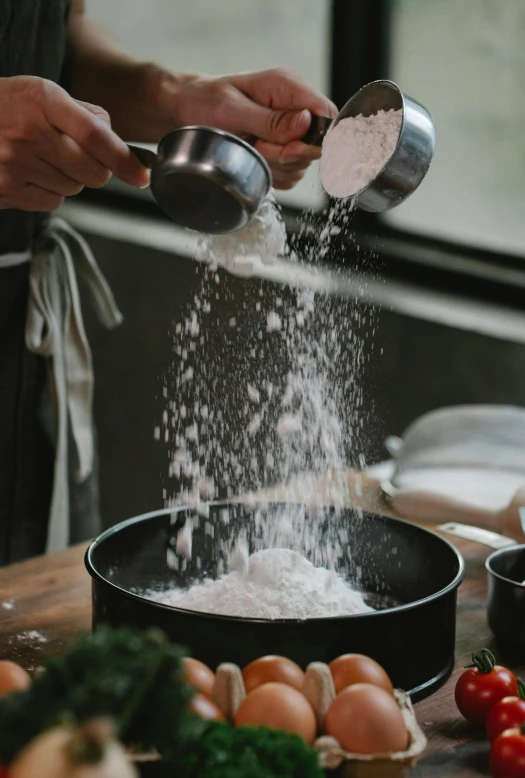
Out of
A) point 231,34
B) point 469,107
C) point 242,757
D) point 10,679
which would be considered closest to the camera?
point 242,757

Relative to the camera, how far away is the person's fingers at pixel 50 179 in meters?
1.21

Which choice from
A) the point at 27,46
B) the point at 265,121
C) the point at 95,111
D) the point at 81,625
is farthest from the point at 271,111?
the point at 81,625

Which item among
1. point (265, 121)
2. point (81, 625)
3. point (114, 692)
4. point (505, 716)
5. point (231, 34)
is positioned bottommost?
point (81, 625)

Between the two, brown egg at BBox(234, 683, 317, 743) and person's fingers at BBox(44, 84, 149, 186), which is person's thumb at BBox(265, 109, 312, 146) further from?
brown egg at BBox(234, 683, 317, 743)

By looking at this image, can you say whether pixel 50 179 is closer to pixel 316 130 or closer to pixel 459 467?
pixel 316 130

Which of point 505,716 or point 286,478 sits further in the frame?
point 286,478

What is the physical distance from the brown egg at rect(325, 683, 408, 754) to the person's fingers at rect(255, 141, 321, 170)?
82 centimetres

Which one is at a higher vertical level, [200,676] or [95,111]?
[95,111]

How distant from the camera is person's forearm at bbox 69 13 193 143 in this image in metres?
1.66

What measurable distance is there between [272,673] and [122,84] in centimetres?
122

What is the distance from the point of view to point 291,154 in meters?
1.37

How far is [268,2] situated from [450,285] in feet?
3.23

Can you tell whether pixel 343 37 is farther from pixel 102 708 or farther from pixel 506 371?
pixel 102 708

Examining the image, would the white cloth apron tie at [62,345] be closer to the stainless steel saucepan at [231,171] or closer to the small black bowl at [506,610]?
the stainless steel saucepan at [231,171]
